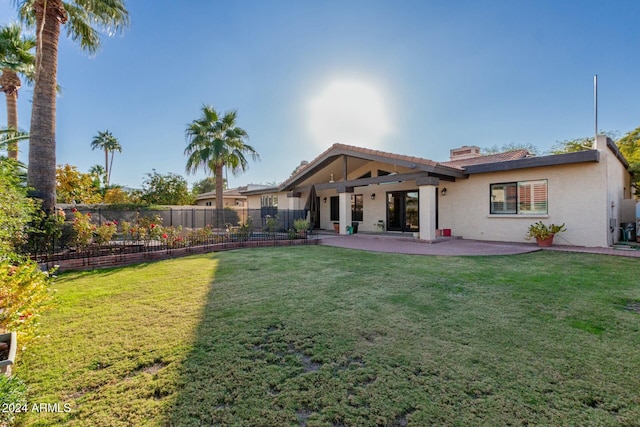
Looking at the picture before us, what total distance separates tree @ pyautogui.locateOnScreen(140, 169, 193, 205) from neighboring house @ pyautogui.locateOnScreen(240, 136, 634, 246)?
1324cm

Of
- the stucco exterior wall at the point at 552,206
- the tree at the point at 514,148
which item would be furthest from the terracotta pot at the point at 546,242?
the tree at the point at 514,148

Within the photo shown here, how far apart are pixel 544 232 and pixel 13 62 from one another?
2410 cm

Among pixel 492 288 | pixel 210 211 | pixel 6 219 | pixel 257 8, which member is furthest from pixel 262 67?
pixel 492 288

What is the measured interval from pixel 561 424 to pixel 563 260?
27.5 ft

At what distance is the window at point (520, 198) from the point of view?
11938mm

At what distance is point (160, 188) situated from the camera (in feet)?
83.1

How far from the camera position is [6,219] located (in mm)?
4547

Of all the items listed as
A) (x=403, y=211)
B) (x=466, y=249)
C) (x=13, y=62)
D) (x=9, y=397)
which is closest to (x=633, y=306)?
(x=466, y=249)

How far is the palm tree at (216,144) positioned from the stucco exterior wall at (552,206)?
45.1 ft

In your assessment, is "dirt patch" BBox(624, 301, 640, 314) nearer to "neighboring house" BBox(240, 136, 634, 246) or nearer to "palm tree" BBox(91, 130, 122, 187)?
"neighboring house" BBox(240, 136, 634, 246)

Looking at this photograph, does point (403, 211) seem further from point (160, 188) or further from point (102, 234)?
point (160, 188)

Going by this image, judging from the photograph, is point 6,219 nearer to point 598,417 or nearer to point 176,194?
point 598,417

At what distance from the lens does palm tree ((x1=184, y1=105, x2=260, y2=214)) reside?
62.5ft

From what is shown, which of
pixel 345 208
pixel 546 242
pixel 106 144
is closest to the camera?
pixel 546 242
